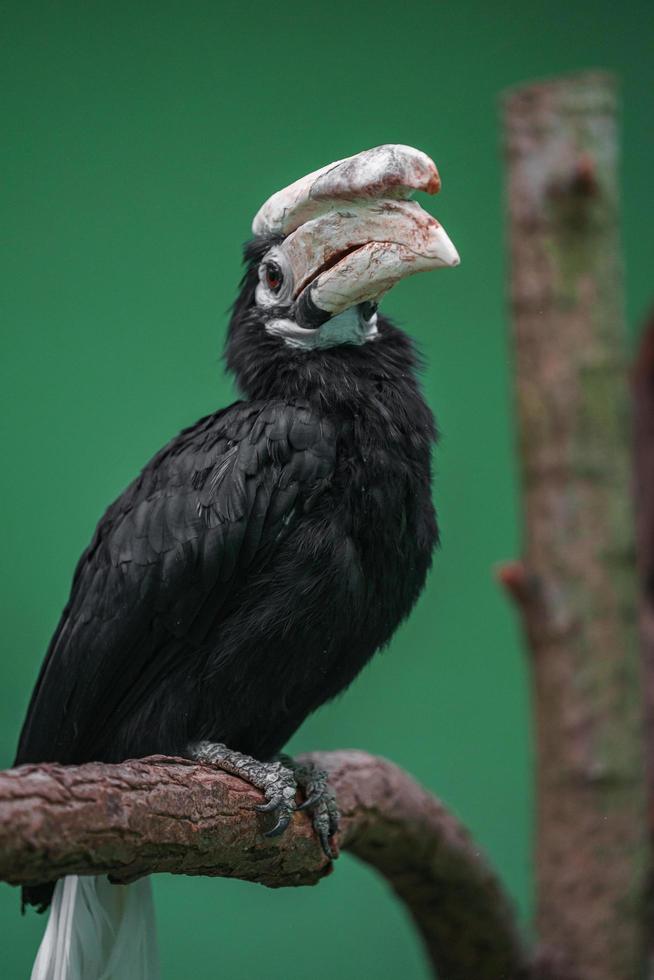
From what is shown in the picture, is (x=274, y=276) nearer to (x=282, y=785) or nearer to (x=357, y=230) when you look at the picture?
(x=357, y=230)

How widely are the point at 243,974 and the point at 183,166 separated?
308 centimetres

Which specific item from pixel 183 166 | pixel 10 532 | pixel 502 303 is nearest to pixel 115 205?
pixel 183 166

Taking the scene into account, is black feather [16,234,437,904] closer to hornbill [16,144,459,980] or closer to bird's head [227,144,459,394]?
hornbill [16,144,459,980]

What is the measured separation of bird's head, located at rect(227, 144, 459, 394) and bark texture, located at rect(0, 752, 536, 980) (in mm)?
1132

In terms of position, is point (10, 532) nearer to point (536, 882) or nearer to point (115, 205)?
point (115, 205)

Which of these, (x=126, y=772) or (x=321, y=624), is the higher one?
(x=321, y=624)

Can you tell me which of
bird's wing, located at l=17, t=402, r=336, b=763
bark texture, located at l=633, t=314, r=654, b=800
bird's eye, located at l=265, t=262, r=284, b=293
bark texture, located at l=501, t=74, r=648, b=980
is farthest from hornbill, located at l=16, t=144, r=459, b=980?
bark texture, located at l=633, t=314, r=654, b=800

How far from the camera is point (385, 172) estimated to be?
108 inches

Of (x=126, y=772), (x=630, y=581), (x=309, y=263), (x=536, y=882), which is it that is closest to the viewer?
(x=126, y=772)

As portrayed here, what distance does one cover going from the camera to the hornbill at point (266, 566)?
2.75 metres

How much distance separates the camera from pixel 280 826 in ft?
8.62

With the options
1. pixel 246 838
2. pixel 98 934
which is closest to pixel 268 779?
pixel 246 838

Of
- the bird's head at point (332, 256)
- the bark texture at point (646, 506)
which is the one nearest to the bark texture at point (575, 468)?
the bird's head at point (332, 256)

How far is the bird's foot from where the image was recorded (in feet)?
8.63
